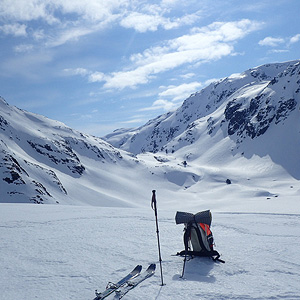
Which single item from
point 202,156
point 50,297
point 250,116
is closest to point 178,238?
point 50,297

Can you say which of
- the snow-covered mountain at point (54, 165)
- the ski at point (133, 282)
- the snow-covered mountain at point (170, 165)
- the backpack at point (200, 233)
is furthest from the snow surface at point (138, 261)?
the snow-covered mountain at point (54, 165)

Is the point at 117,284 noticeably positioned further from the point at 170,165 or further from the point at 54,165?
the point at 170,165

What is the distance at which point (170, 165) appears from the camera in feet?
461

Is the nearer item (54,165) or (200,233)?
Answer: (200,233)

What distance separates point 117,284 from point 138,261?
1844mm

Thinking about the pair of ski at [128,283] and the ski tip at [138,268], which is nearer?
the pair of ski at [128,283]

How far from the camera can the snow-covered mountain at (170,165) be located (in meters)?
68.4

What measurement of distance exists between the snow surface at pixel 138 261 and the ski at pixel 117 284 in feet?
0.83

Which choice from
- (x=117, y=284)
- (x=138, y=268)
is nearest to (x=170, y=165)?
(x=138, y=268)

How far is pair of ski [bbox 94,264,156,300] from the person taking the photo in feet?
18.7

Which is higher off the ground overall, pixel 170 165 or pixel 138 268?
pixel 170 165

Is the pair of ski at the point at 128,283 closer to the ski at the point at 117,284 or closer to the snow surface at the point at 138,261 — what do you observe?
the ski at the point at 117,284

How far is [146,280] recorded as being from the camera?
6539 millimetres

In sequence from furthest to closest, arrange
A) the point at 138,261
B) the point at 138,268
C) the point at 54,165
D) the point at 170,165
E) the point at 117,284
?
the point at 170,165
the point at 54,165
the point at 138,261
the point at 138,268
the point at 117,284
